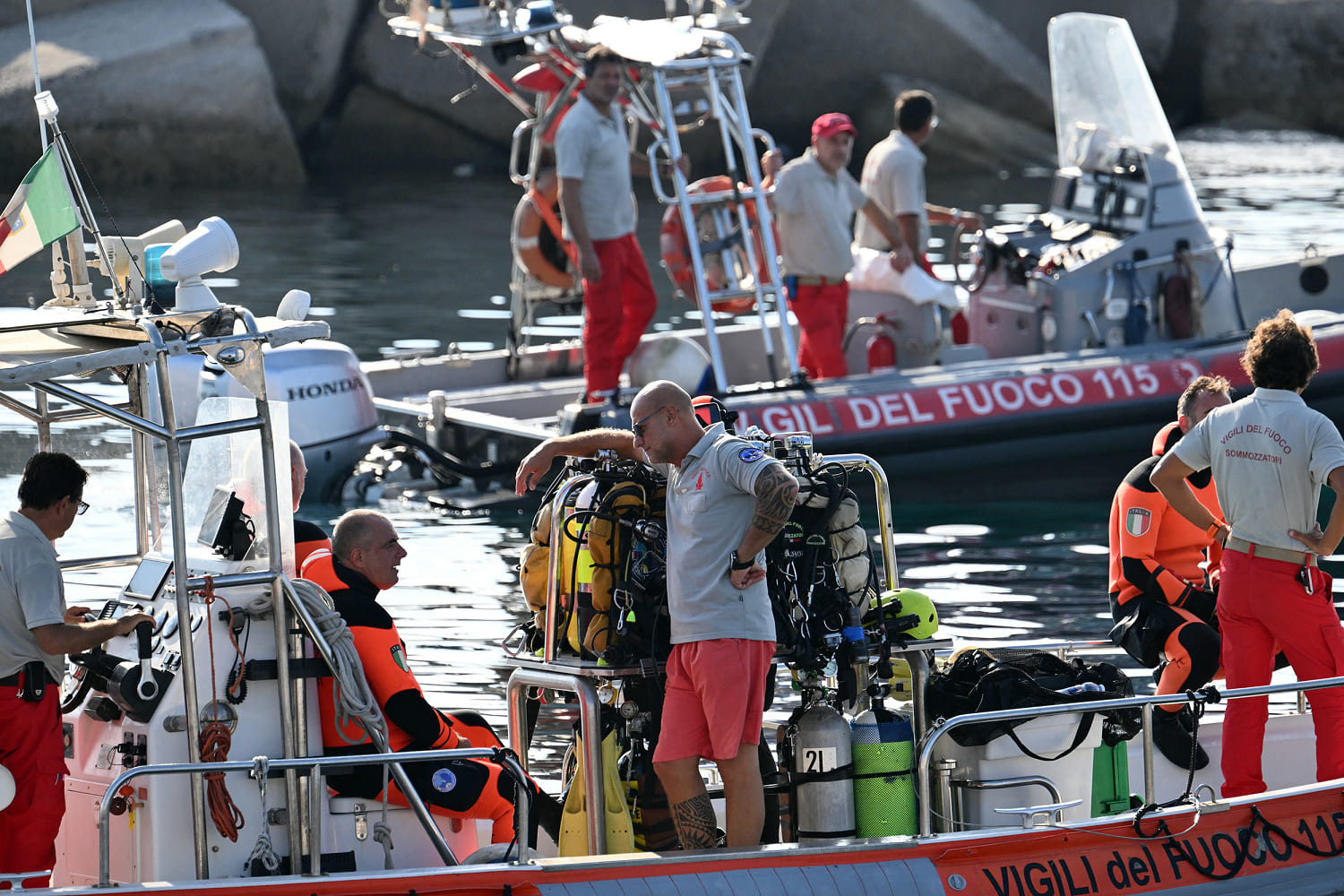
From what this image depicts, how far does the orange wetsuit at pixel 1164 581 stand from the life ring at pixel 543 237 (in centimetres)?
577

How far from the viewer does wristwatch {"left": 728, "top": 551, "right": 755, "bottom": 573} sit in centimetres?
494

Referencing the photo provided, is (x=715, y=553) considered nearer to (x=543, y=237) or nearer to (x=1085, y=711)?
(x=1085, y=711)

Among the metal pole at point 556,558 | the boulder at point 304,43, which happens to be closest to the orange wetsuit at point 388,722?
the metal pole at point 556,558

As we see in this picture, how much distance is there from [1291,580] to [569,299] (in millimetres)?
7165

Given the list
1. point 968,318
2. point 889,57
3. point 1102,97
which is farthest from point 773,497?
point 889,57

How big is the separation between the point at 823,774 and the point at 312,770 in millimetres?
1380

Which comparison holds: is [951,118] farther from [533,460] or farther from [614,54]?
[533,460]

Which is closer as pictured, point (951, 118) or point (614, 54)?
point (614, 54)

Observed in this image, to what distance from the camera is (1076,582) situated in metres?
9.98

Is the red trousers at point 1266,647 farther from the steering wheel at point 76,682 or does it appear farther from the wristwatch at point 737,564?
the steering wheel at point 76,682

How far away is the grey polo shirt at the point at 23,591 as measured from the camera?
4648 millimetres

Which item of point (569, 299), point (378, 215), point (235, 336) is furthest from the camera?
point (378, 215)

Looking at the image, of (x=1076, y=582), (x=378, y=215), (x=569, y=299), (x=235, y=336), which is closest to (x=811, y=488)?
(x=235, y=336)

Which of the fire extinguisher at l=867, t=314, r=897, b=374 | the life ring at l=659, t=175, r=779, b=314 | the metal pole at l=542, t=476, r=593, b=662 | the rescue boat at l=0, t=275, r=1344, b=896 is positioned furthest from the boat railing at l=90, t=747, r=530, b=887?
the fire extinguisher at l=867, t=314, r=897, b=374
